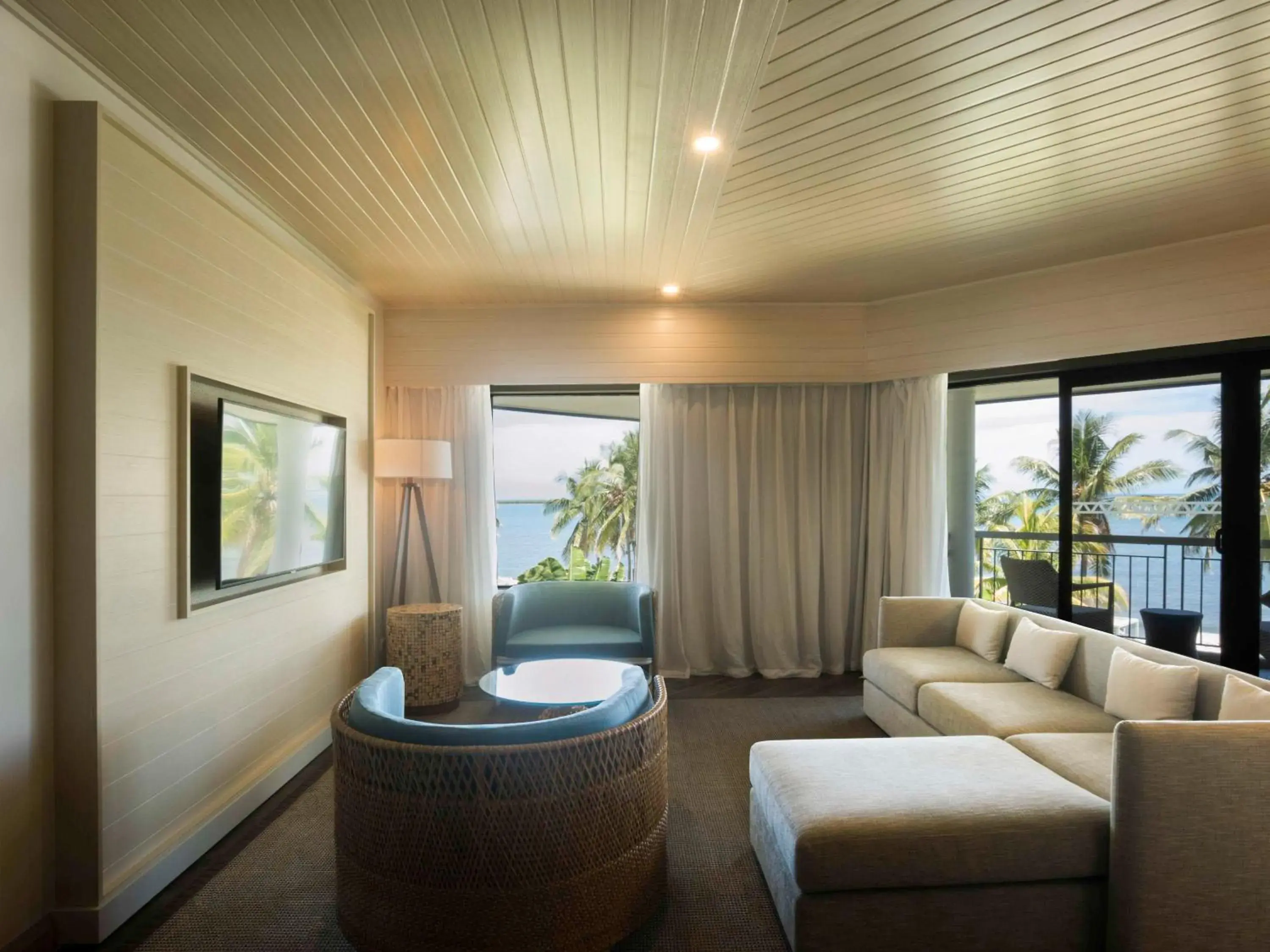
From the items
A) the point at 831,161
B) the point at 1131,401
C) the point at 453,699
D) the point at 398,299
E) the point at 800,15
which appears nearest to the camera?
the point at 800,15

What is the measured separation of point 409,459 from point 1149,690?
392cm

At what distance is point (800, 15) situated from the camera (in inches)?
75.7

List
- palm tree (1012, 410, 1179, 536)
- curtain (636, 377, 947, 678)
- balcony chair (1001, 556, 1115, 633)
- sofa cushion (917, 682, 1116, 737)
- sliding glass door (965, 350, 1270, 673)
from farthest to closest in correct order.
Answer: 1. curtain (636, 377, 947, 678)
2. balcony chair (1001, 556, 1115, 633)
3. palm tree (1012, 410, 1179, 536)
4. sliding glass door (965, 350, 1270, 673)
5. sofa cushion (917, 682, 1116, 737)

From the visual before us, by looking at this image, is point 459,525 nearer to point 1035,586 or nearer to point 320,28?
point 320,28

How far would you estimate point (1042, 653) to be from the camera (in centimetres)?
333

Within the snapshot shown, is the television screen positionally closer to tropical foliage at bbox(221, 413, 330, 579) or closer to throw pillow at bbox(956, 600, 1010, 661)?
tropical foliage at bbox(221, 413, 330, 579)

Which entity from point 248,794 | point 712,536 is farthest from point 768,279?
point 248,794

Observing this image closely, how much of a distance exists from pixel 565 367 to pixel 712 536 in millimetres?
1579

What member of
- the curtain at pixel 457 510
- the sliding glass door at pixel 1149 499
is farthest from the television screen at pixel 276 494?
the sliding glass door at pixel 1149 499

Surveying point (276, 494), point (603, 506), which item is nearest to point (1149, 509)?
point (603, 506)

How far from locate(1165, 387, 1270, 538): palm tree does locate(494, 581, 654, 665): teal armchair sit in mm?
3039

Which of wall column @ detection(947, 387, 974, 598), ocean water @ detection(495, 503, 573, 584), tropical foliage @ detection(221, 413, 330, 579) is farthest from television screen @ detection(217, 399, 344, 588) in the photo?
wall column @ detection(947, 387, 974, 598)

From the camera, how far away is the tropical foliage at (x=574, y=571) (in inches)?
220

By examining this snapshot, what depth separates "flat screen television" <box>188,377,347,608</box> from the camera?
264 centimetres
